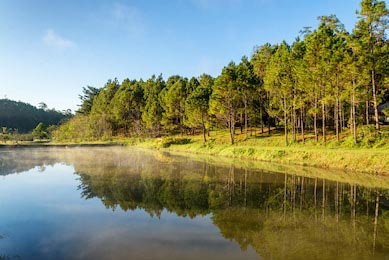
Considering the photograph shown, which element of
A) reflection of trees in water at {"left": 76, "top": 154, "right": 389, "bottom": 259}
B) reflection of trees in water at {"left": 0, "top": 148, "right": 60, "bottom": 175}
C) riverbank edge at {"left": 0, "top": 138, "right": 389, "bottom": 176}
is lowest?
reflection of trees in water at {"left": 76, "top": 154, "right": 389, "bottom": 259}

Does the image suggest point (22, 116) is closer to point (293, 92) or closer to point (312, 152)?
point (293, 92)

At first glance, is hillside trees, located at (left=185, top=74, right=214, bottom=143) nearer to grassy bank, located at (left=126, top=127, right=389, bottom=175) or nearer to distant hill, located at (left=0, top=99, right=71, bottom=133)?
grassy bank, located at (left=126, top=127, right=389, bottom=175)

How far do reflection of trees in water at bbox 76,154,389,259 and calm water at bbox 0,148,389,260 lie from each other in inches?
1.5

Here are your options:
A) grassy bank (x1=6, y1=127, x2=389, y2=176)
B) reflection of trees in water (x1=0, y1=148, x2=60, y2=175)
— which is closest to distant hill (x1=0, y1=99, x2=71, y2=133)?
reflection of trees in water (x1=0, y1=148, x2=60, y2=175)

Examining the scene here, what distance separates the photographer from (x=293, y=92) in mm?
41969

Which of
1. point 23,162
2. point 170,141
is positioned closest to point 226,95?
point 170,141

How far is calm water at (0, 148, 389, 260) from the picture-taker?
31.1ft

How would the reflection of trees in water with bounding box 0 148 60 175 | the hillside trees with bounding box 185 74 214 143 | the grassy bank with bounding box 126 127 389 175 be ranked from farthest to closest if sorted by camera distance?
1. the hillside trees with bounding box 185 74 214 143
2. the reflection of trees in water with bounding box 0 148 60 175
3. the grassy bank with bounding box 126 127 389 175

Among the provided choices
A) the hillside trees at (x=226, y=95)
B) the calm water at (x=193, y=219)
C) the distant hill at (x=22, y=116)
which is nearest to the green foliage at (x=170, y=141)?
the hillside trees at (x=226, y=95)

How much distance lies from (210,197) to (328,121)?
38.1m

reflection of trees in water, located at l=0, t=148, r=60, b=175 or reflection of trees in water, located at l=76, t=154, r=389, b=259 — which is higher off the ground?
reflection of trees in water, located at l=0, t=148, r=60, b=175

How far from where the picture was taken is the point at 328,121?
161 ft

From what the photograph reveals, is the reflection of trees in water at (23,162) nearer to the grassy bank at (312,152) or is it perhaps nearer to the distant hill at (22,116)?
the grassy bank at (312,152)

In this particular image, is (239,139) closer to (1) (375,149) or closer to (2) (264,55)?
(2) (264,55)
